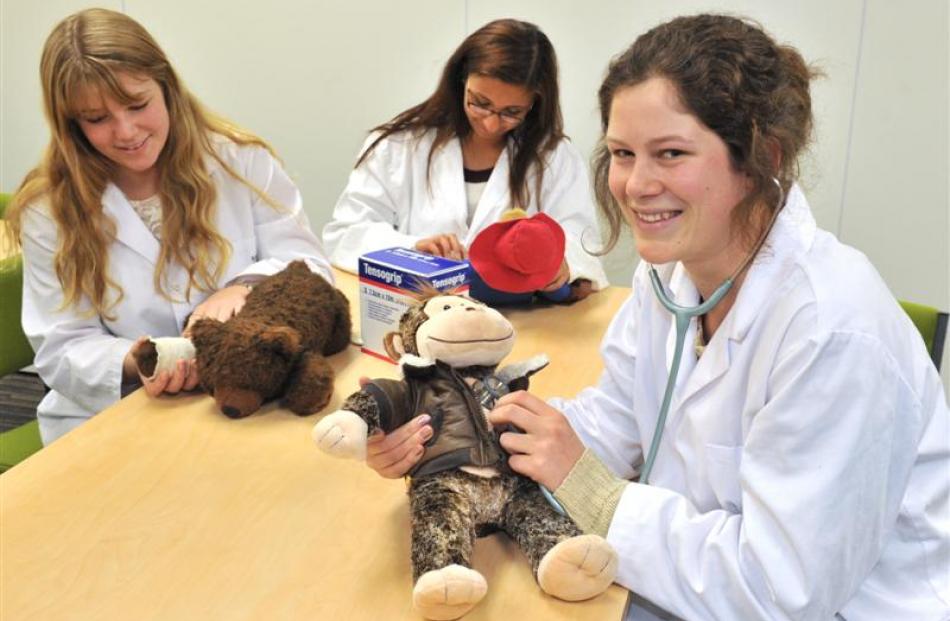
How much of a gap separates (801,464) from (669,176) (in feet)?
1.03

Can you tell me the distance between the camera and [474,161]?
2008mm

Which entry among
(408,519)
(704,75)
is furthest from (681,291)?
(408,519)

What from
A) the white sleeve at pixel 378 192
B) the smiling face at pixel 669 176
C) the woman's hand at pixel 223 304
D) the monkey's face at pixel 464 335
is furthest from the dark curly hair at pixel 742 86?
the white sleeve at pixel 378 192

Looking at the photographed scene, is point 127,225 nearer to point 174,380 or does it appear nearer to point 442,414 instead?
point 174,380

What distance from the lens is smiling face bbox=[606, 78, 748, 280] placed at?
82 centimetres

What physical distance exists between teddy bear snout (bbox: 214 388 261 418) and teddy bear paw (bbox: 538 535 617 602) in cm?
56

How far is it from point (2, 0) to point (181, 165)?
2184 mm

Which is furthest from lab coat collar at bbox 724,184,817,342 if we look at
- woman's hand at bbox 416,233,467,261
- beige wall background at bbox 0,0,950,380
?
beige wall background at bbox 0,0,950,380

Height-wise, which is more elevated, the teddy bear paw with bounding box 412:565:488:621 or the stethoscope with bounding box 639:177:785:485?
the stethoscope with bounding box 639:177:785:485

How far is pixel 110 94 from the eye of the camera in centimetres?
135

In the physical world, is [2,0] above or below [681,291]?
above

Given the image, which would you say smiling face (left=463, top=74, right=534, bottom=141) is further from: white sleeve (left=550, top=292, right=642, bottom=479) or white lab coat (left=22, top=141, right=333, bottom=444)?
white sleeve (left=550, top=292, right=642, bottom=479)

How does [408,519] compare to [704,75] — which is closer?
[704,75]

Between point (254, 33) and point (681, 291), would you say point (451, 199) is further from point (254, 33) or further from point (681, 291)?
point (254, 33)
